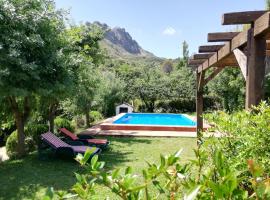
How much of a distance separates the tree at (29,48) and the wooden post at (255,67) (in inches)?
205

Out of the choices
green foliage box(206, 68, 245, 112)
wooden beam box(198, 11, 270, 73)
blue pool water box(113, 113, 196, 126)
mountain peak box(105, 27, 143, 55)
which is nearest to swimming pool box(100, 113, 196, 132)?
blue pool water box(113, 113, 196, 126)

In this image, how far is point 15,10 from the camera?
26.8ft

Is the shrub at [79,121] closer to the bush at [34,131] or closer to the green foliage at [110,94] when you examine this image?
the green foliage at [110,94]

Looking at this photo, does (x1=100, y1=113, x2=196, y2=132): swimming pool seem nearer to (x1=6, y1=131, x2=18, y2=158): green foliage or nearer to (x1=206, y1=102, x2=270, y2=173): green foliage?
(x1=6, y1=131, x2=18, y2=158): green foliage

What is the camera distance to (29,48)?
8.23m

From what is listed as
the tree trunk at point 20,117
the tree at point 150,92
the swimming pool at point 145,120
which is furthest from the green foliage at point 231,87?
the tree trunk at point 20,117

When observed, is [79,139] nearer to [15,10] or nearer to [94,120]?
[15,10]

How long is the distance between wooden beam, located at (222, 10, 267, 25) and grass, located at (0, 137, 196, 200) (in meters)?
3.04

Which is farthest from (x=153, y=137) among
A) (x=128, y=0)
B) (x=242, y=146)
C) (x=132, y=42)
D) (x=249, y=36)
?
(x=132, y=42)

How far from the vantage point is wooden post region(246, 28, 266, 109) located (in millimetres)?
3918

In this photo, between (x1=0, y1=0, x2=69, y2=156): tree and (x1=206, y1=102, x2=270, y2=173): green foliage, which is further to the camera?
(x1=0, y1=0, x2=69, y2=156): tree

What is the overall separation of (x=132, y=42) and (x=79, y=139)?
173208 millimetres

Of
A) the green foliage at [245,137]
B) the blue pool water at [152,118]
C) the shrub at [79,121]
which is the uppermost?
the green foliage at [245,137]

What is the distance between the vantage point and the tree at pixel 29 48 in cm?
A: 753
